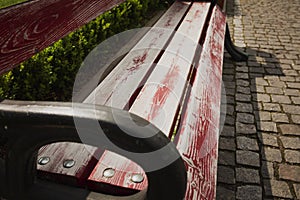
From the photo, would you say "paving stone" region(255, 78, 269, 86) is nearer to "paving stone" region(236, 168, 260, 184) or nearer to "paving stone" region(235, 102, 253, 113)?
"paving stone" region(235, 102, 253, 113)

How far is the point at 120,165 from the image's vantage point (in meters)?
1.06

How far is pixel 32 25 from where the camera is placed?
45.0 inches

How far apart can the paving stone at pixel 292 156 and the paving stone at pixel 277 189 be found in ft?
0.91

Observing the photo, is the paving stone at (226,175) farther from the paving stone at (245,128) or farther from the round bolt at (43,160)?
the round bolt at (43,160)

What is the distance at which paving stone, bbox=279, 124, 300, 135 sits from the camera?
267 cm

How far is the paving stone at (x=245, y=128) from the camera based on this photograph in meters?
2.69

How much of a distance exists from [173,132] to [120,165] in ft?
0.97

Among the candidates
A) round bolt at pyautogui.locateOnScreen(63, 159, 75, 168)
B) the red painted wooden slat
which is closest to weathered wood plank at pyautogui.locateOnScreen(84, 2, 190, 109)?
the red painted wooden slat

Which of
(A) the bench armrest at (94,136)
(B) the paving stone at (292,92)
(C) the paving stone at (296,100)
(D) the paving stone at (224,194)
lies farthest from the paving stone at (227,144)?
(A) the bench armrest at (94,136)

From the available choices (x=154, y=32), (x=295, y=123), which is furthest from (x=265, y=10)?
(x=154, y=32)

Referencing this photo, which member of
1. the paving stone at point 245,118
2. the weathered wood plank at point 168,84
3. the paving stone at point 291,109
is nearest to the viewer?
the weathered wood plank at point 168,84

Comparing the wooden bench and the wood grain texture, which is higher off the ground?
the wood grain texture

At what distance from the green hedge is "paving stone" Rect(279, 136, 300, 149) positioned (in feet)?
6.76

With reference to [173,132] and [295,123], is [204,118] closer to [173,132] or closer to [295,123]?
[173,132]
